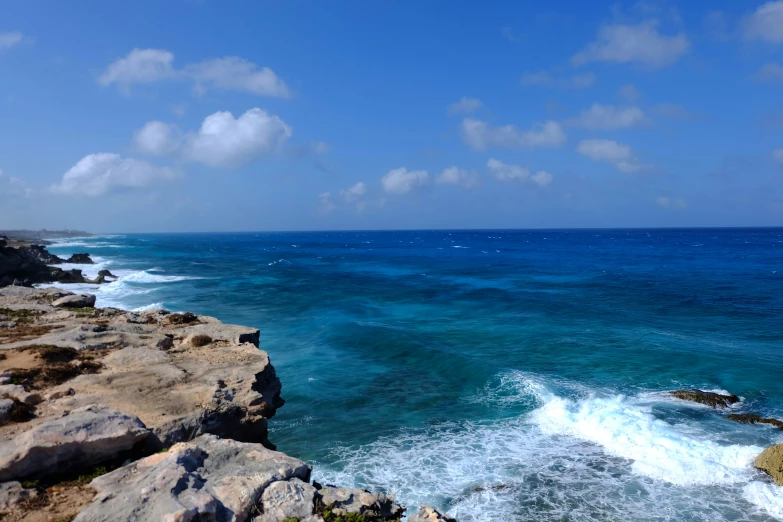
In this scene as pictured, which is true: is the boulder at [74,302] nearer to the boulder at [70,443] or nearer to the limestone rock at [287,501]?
the boulder at [70,443]

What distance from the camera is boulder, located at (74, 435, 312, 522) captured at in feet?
22.3

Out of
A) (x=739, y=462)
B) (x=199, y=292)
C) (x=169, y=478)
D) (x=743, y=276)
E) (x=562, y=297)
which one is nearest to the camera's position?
(x=169, y=478)

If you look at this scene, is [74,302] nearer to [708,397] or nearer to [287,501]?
[287,501]

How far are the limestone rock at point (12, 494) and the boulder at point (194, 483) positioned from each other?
101cm

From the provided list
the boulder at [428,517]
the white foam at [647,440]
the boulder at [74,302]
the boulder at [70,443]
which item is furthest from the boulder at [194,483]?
the boulder at [74,302]

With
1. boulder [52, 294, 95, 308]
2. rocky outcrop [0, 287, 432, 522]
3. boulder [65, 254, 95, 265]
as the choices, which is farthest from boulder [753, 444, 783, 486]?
boulder [65, 254, 95, 265]

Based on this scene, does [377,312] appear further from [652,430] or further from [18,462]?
[18,462]

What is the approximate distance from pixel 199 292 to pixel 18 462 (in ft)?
148

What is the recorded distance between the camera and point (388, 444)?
1733 centimetres

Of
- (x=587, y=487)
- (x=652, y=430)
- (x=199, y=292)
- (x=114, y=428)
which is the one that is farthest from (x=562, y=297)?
(x=114, y=428)

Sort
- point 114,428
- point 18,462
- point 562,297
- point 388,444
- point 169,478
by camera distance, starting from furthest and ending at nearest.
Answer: point 562,297
point 388,444
point 114,428
point 18,462
point 169,478

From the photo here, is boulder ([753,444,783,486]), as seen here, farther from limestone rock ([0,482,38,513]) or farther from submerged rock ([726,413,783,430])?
limestone rock ([0,482,38,513])

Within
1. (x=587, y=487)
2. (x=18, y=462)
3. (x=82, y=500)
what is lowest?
(x=587, y=487)

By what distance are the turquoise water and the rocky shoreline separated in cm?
525
